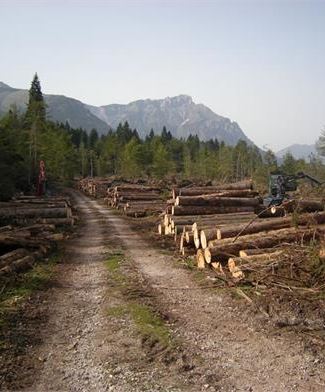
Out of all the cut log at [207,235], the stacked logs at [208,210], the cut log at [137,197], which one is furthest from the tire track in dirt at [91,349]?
the cut log at [137,197]

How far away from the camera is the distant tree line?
35.9m

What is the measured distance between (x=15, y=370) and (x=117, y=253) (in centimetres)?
847

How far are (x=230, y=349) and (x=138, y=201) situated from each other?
84.2 ft

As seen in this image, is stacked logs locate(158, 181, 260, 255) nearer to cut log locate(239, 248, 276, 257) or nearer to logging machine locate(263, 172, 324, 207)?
logging machine locate(263, 172, 324, 207)

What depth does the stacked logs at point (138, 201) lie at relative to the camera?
27719mm

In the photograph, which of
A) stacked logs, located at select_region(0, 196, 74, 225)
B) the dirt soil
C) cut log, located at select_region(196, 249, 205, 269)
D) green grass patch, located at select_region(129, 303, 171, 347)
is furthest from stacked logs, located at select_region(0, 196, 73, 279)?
cut log, located at select_region(196, 249, 205, 269)

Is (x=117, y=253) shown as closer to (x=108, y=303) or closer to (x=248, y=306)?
(x=108, y=303)

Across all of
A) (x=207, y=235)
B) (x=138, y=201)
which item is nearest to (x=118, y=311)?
(x=207, y=235)

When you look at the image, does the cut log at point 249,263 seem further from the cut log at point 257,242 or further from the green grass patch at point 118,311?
the green grass patch at point 118,311

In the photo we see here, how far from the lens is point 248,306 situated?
860 cm

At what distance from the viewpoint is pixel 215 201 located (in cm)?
1828

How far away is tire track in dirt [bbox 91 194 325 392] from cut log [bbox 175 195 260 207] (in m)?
7.90

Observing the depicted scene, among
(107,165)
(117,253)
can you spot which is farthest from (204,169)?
(117,253)

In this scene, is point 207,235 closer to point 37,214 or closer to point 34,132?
point 37,214
